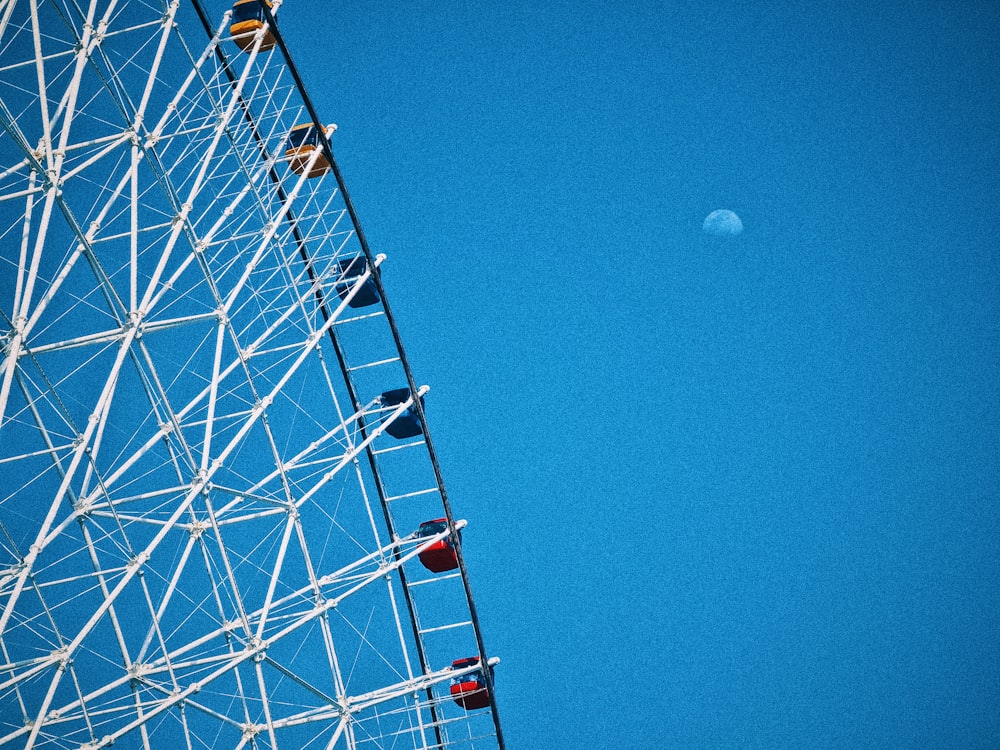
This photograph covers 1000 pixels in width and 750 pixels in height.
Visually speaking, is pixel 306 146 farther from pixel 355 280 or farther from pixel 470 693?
pixel 470 693

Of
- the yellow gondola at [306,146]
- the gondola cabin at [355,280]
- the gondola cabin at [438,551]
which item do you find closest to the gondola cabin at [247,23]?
the yellow gondola at [306,146]

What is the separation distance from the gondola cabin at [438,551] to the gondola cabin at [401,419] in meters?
1.63

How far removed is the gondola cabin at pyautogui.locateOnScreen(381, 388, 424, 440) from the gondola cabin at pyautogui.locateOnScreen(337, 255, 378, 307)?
1.68 m

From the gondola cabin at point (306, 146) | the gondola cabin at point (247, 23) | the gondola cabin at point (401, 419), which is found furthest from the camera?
the gondola cabin at point (401, 419)

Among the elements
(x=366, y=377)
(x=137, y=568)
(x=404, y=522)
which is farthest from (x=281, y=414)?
(x=137, y=568)

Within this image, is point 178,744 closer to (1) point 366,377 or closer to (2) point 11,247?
(1) point 366,377

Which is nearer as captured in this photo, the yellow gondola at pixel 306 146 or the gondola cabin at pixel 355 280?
the yellow gondola at pixel 306 146

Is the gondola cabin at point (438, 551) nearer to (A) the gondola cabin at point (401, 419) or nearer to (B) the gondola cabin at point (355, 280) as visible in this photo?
(A) the gondola cabin at point (401, 419)

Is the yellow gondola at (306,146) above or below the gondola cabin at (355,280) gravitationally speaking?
above

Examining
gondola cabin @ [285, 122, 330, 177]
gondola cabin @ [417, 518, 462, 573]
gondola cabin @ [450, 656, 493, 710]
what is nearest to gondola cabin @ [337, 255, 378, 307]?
gondola cabin @ [285, 122, 330, 177]

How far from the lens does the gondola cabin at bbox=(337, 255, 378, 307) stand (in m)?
17.4

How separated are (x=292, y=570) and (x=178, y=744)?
505 centimetres

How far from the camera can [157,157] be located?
13.1 meters

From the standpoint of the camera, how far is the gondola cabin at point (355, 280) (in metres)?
17.4
